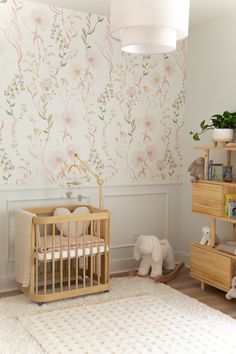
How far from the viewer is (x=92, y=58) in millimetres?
4184

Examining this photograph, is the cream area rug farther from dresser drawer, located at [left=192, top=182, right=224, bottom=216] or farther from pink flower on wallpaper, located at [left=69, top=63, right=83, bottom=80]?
pink flower on wallpaper, located at [left=69, top=63, right=83, bottom=80]

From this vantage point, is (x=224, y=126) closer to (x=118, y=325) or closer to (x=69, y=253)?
(x=69, y=253)

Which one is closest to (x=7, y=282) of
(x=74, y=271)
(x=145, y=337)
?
(x=74, y=271)

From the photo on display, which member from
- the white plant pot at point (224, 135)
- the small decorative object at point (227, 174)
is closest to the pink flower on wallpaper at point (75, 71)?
the white plant pot at point (224, 135)

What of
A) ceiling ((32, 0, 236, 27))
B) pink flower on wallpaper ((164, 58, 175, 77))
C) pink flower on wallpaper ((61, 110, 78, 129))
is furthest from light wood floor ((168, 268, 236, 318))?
ceiling ((32, 0, 236, 27))

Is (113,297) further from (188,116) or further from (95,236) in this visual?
(188,116)

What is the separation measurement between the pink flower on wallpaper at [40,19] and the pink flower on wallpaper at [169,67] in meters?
1.28

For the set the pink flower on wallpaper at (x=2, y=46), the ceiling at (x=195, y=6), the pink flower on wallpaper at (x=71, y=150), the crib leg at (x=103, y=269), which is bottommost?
the crib leg at (x=103, y=269)

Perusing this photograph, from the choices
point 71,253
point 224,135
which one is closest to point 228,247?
point 224,135

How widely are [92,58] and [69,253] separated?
178 centimetres

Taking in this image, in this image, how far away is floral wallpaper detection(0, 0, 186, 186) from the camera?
3.85m

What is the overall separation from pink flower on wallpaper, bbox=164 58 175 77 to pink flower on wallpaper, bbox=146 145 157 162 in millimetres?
754

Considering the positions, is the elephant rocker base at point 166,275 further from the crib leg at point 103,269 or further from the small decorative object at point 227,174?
the small decorative object at point 227,174

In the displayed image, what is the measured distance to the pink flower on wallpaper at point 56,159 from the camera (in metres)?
4.06
